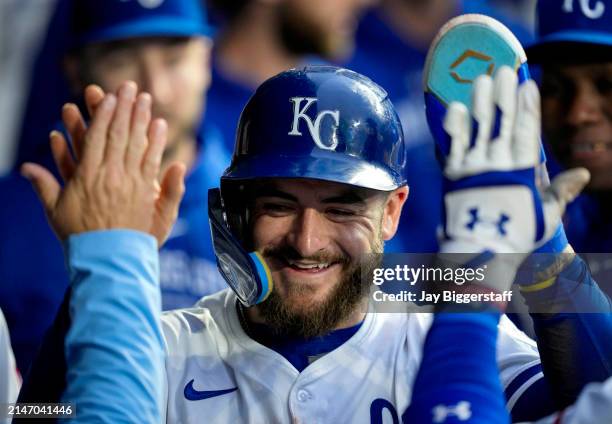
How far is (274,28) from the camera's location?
216 inches

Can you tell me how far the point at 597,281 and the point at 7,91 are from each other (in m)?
3.49

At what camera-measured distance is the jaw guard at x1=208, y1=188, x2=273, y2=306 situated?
8.84 feet

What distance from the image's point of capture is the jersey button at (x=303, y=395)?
2715 millimetres

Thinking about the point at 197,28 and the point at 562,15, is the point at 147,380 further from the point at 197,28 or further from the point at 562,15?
the point at 197,28

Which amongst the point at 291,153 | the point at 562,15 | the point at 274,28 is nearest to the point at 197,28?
the point at 274,28

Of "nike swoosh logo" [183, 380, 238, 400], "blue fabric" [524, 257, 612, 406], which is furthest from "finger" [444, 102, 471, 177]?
"nike swoosh logo" [183, 380, 238, 400]

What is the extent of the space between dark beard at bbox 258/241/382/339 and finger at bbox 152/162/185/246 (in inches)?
11.9

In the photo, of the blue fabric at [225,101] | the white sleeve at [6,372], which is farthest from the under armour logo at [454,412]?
the blue fabric at [225,101]

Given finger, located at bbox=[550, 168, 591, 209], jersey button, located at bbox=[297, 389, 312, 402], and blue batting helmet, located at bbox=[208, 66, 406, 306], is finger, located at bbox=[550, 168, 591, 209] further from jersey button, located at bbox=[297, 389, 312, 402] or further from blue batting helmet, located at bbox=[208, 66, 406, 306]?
jersey button, located at bbox=[297, 389, 312, 402]

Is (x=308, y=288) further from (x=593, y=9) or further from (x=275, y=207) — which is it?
(x=593, y=9)

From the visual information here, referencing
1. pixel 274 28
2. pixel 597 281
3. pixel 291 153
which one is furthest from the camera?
pixel 274 28

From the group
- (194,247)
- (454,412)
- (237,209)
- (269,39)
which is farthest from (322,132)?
(269,39)

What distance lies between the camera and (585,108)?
3766 millimetres

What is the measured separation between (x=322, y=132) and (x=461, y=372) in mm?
811
